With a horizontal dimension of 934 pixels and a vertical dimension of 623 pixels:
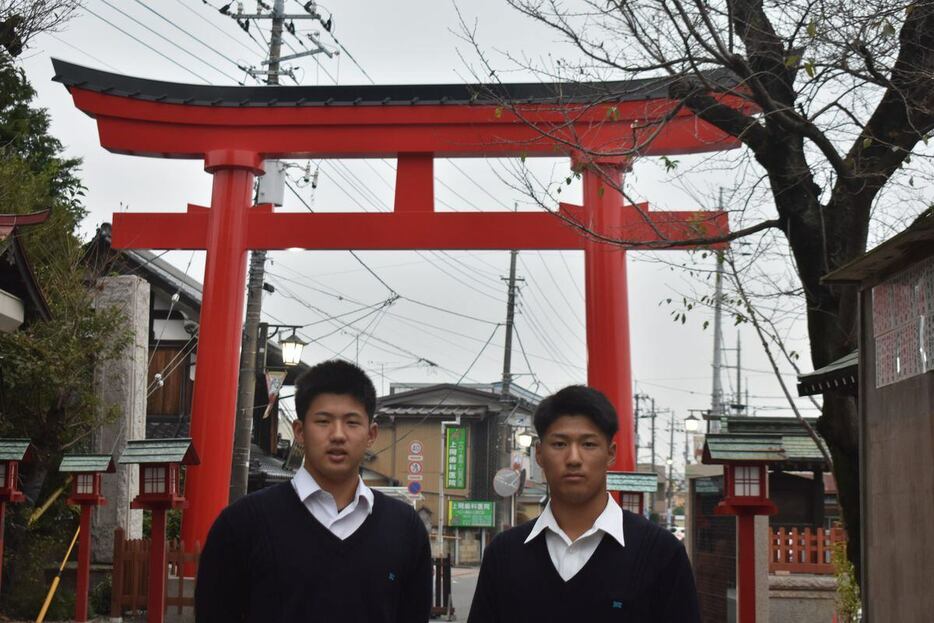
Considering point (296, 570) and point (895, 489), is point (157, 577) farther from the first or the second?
point (296, 570)

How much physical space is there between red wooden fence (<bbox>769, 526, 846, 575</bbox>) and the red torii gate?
242 centimetres

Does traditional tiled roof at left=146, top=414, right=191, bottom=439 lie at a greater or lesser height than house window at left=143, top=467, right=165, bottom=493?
greater

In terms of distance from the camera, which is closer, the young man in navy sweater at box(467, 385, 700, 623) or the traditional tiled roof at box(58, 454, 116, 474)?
the young man in navy sweater at box(467, 385, 700, 623)

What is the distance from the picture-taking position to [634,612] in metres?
3.86

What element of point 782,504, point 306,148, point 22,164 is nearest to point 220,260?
point 306,148

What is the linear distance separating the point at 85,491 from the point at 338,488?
1194 cm

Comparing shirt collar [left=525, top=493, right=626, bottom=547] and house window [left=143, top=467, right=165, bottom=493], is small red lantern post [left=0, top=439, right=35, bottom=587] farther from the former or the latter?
shirt collar [left=525, top=493, right=626, bottom=547]

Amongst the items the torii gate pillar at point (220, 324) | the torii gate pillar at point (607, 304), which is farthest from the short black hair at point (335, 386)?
the torii gate pillar at point (220, 324)

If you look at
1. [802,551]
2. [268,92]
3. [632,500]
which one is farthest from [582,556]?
[268,92]

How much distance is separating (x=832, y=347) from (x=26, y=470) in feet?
41.3

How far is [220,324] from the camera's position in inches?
687

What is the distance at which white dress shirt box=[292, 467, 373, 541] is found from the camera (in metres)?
4.02

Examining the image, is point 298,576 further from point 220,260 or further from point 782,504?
point 782,504

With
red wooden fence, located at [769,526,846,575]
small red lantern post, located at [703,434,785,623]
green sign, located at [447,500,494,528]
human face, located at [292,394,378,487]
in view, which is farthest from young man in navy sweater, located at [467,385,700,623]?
green sign, located at [447,500,494,528]
